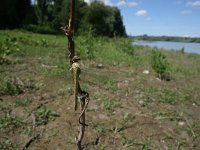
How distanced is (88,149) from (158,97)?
109 inches

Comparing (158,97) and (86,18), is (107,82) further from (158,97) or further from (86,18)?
(86,18)

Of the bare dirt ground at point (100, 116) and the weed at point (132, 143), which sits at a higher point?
the bare dirt ground at point (100, 116)

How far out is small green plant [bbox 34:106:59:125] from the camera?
16.8ft

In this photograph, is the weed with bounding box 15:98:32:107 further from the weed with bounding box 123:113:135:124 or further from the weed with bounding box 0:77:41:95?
the weed with bounding box 123:113:135:124

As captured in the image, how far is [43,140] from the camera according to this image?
4.68m

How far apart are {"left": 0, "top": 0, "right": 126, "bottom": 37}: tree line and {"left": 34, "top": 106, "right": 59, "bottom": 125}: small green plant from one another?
97.0ft

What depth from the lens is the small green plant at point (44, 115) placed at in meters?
5.13

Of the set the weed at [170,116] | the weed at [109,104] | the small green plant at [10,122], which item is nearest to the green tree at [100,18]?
the weed at [109,104]

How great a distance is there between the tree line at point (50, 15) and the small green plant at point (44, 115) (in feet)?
97.0

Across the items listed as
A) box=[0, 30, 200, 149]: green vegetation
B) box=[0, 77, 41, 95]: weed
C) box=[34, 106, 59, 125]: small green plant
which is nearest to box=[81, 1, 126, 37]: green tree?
box=[0, 30, 200, 149]: green vegetation

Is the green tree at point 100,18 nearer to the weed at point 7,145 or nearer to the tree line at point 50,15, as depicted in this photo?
the tree line at point 50,15

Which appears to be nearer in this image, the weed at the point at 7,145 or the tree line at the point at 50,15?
the weed at the point at 7,145

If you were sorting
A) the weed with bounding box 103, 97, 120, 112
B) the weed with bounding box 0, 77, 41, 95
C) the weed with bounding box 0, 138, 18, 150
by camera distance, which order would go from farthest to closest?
the weed with bounding box 0, 77, 41, 95
the weed with bounding box 103, 97, 120, 112
the weed with bounding box 0, 138, 18, 150

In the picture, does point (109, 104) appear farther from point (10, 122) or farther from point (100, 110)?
point (10, 122)
